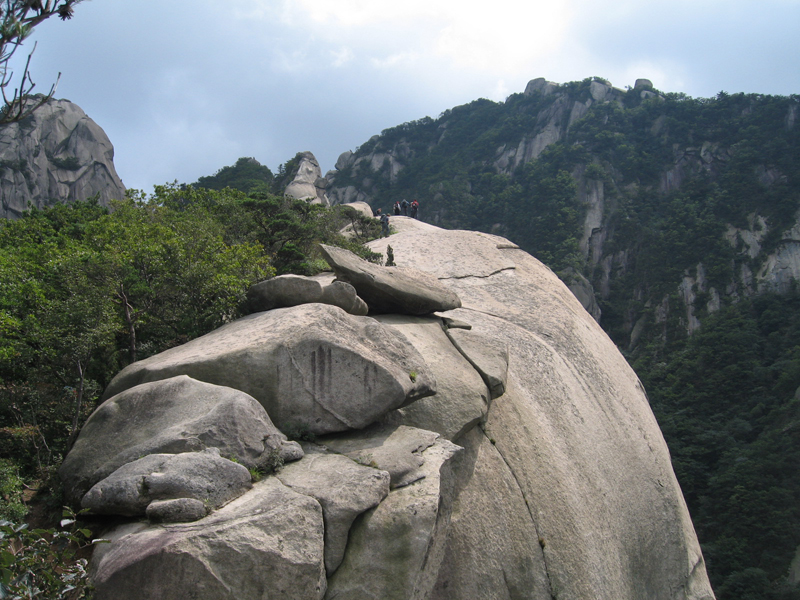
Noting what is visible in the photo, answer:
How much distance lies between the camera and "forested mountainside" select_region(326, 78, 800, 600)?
107 feet

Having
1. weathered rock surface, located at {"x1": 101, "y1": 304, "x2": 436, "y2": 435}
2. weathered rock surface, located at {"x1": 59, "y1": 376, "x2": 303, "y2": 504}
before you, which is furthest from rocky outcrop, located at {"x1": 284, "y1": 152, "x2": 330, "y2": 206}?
weathered rock surface, located at {"x1": 59, "y1": 376, "x2": 303, "y2": 504}

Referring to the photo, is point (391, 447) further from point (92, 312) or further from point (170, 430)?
point (92, 312)

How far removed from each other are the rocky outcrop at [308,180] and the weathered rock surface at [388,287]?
157ft

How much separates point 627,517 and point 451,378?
16.9ft

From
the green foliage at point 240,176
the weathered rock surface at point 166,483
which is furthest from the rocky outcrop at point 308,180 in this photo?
the weathered rock surface at point 166,483

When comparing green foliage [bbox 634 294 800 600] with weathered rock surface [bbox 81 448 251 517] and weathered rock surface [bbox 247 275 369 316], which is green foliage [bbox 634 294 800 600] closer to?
weathered rock surface [bbox 247 275 369 316]

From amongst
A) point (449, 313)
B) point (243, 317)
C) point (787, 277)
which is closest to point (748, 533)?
point (449, 313)

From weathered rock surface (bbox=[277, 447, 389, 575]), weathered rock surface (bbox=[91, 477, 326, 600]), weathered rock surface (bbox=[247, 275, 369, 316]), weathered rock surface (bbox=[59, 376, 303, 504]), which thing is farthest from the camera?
weathered rock surface (bbox=[247, 275, 369, 316])

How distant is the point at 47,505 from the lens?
27.9 ft

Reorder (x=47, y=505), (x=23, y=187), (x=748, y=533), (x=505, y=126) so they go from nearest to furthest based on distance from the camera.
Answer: (x=47, y=505) < (x=748, y=533) < (x=23, y=187) < (x=505, y=126)

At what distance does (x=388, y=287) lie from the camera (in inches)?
496

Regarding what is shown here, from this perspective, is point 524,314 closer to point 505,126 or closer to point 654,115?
point 654,115

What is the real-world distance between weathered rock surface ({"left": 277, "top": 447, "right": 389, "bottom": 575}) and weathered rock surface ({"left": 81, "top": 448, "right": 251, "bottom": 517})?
842 mm

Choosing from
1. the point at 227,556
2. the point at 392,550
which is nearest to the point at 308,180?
the point at 392,550
